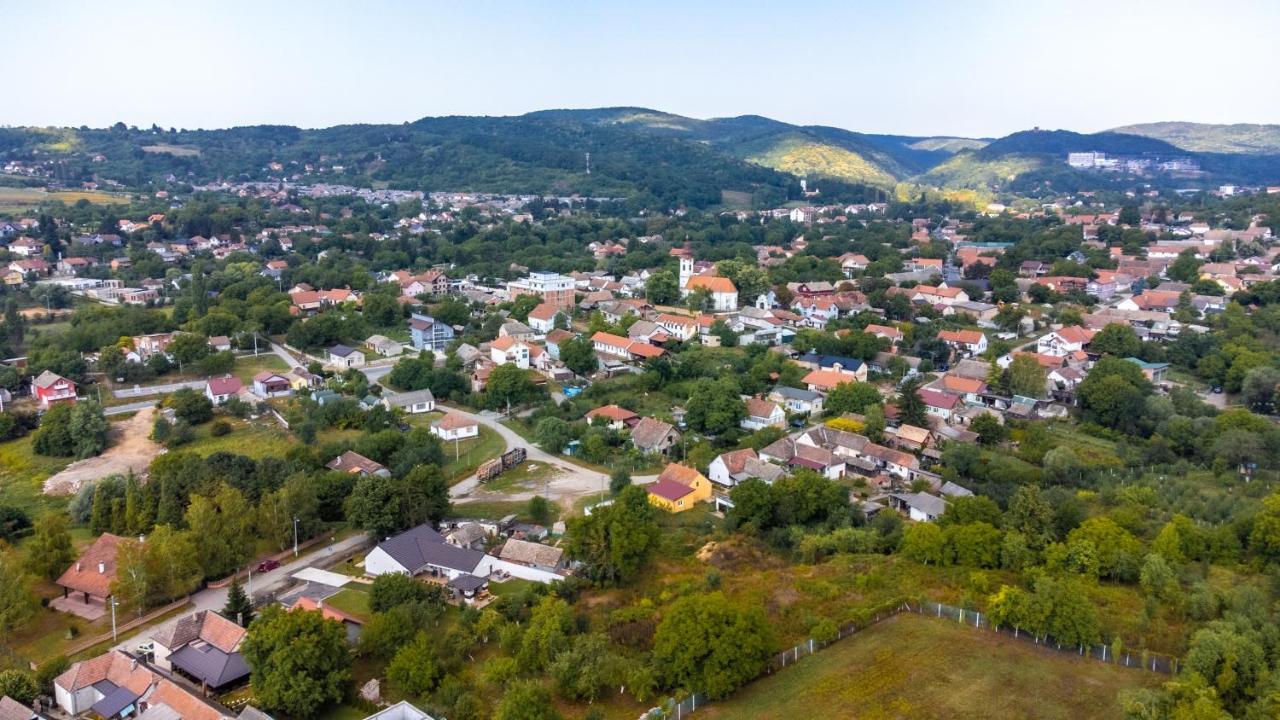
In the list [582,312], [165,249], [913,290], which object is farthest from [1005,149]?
[165,249]

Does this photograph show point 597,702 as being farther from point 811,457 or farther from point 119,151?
point 119,151

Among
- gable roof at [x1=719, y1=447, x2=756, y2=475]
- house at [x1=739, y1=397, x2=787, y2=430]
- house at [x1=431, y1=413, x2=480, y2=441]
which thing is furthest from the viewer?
house at [x1=739, y1=397, x2=787, y2=430]

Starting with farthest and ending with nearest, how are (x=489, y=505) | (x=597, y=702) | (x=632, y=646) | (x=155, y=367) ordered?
(x=155, y=367) < (x=489, y=505) < (x=632, y=646) < (x=597, y=702)

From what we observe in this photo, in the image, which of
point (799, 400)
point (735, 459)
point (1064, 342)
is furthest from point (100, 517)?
point (1064, 342)

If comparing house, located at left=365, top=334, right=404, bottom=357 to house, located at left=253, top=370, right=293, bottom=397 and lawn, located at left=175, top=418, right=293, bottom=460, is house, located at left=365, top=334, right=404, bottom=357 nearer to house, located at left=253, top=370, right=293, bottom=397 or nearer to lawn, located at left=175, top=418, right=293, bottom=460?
house, located at left=253, top=370, right=293, bottom=397

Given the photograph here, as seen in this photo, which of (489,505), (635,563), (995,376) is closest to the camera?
(635,563)

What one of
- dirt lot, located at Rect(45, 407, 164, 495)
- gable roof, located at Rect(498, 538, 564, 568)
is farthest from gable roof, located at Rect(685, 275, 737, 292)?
gable roof, located at Rect(498, 538, 564, 568)
